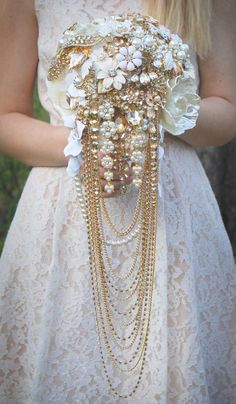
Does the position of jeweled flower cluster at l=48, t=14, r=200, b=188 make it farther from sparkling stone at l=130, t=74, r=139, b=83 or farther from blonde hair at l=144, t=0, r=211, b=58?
blonde hair at l=144, t=0, r=211, b=58

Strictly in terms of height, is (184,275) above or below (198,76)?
below

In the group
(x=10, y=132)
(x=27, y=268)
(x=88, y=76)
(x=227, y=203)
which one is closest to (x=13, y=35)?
(x=10, y=132)

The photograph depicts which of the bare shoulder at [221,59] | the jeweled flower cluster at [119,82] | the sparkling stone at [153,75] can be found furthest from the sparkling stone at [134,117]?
the bare shoulder at [221,59]

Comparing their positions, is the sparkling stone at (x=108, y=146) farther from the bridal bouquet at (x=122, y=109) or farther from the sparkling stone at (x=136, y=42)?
the sparkling stone at (x=136, y=42)

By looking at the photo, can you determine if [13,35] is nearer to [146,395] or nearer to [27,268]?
[27,268]

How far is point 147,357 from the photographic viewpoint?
2.32 meters

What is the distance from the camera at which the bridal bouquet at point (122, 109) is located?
6.81 feet

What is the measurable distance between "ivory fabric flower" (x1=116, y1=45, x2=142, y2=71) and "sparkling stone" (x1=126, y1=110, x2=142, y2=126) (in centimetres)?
12

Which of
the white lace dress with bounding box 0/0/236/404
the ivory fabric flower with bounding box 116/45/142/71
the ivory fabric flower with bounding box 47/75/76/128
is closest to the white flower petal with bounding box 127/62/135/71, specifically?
the ivory fabric flower with bounding box 116/45/142/71

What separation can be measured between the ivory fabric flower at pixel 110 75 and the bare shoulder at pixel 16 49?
563mm

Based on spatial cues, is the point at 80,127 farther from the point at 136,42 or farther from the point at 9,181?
the point at 9,181

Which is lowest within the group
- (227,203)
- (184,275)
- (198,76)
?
(227,203)

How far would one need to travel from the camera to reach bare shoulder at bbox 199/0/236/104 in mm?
2582

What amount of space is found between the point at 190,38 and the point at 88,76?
0.54 m
